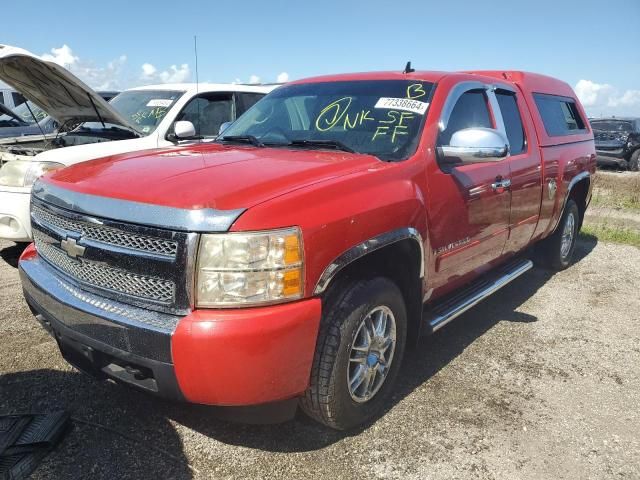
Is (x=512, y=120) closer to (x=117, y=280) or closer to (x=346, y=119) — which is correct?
(x=346, y=119)

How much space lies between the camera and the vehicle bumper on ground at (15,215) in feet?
14.6

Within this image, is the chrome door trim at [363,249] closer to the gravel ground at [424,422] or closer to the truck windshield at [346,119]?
the truck windshield at [346,119]

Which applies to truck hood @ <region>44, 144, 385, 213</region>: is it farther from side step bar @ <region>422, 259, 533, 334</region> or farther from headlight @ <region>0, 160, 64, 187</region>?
headlight @ <region>0, 160, 64, 187</region>

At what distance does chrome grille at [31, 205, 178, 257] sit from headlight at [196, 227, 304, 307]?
0.55 feet

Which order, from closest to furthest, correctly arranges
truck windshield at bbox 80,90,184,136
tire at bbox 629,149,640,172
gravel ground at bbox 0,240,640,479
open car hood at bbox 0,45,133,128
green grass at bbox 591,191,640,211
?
gravel ground at bbox 0,240,640,479 < open car hood at bbox 0,45,133,128 < truck windshield at bbox 80,90,184,136 < green grass at bbox 591,191,640,211 < tire at bbox 629,149,640,172

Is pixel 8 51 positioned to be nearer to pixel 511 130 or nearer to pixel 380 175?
pixel 380 175

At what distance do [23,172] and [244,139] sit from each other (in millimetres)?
2275

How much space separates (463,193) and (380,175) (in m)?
0.80

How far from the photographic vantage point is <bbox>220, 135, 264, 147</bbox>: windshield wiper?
3475 millimetres

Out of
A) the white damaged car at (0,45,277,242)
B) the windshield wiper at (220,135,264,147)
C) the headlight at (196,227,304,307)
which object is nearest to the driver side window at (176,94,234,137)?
the white damaged car at (0,45,277,242)

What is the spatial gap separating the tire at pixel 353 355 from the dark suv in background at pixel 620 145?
50.0 ft

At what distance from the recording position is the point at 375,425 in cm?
285

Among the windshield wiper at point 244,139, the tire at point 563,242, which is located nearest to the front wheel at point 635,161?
the tire at point 563,242

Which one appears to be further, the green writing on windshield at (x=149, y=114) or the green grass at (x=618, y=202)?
the green grass at (x=618, y=202)
